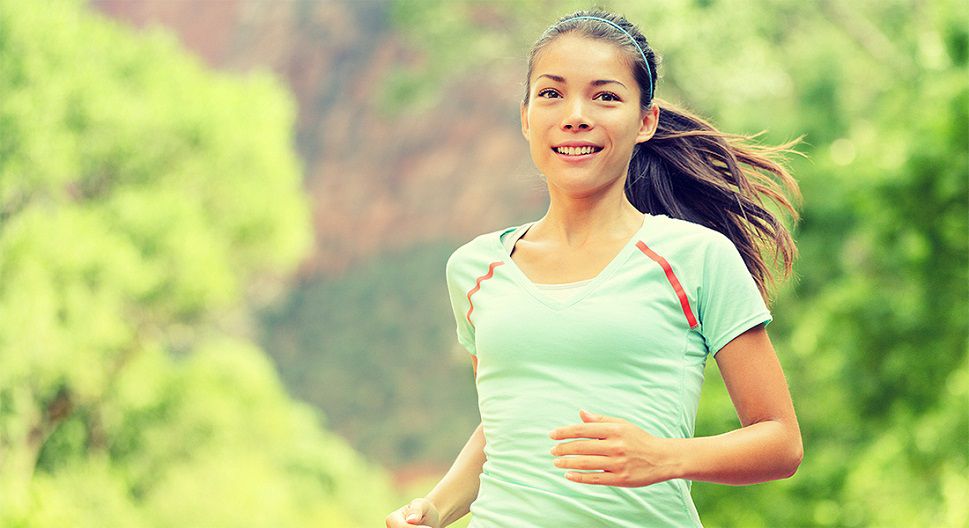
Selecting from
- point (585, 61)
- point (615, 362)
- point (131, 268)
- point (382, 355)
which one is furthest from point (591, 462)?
point (382, 355)

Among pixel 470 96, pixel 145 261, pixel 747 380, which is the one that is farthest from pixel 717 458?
pixel 470 96

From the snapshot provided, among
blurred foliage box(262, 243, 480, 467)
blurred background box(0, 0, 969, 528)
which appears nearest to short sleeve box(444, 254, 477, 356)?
blurred background box(0, 0, 969, 528)

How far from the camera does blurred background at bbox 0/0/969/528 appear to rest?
749 centimetres

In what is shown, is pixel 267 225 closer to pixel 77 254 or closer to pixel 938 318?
pixel 77 254

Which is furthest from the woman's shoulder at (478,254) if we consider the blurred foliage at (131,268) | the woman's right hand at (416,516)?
the blurred foliage at (131,268)

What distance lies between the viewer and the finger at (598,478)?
1413mm

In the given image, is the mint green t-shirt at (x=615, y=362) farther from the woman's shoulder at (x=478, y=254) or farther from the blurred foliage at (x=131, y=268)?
the blurred foliage at (x=131, y=268)

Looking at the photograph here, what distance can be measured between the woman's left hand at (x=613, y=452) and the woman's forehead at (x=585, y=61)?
47cm

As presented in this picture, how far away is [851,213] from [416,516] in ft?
32.9

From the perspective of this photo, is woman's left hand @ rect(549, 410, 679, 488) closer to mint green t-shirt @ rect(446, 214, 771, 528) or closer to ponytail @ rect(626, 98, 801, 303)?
mint green t-shirt @ rect(446, 214, 771, 528)

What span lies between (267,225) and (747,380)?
44.4 ft

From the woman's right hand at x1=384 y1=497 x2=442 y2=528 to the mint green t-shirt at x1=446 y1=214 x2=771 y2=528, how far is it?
9 cm

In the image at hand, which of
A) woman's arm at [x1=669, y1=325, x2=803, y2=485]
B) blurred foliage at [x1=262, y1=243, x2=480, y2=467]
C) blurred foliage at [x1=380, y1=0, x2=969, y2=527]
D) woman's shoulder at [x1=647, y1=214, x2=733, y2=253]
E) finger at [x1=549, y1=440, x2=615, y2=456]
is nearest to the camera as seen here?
finger at [x1=549, y1=440, x2=615, y2=456]

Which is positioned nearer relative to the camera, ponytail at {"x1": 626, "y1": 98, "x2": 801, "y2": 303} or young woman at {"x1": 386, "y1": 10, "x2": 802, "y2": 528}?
young woman at {"x1": 386, "y1": 10, "x2": 802, "y2": 528}
